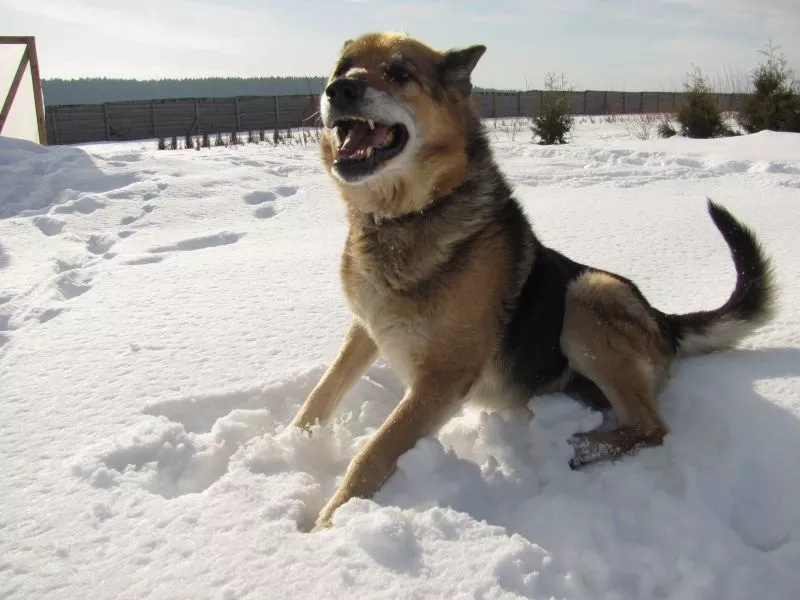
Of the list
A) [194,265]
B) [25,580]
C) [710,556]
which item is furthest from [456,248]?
[194,265]

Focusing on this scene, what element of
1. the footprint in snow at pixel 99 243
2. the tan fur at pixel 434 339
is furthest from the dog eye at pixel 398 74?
the footprint in snow at pixel 99 243

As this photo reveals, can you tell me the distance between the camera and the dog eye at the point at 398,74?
2.47 metres

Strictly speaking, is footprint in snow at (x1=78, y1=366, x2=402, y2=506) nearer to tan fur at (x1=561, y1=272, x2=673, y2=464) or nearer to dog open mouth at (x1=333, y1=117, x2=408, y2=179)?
tan fur at (x1=561, y1=272, x2=673, y2=464)

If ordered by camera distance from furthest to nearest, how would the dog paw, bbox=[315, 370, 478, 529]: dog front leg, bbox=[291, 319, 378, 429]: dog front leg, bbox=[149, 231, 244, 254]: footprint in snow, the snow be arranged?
bbox=[149, 231, 244, 254]: footprint in snow < bbox=[291, 319, 378, 429]: dog front leg < bbox=[315, 370, 478, 529]: dog front leg < the dog paw < the snow

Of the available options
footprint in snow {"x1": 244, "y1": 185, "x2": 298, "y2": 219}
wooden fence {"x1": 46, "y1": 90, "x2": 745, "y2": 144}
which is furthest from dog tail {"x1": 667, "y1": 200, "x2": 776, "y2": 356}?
wooden fence {"x1": 46, "y1": 90, "x2": 745, "y2": 144}

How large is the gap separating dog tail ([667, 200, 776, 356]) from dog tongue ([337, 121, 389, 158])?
1.64 metres

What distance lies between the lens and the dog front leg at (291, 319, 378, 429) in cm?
251

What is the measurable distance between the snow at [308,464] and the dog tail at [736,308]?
99 mm

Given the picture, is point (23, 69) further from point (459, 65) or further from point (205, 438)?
point (205, 438)

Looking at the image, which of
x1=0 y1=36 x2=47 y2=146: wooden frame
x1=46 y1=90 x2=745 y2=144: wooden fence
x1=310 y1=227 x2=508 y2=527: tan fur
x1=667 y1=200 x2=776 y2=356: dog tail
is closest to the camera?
x1=310 y1=227 x2=508 y2=527: tan fur

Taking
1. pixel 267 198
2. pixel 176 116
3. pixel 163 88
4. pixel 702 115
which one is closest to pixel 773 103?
pixel 702 115

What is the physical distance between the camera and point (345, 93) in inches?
91.7

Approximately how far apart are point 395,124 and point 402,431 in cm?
126

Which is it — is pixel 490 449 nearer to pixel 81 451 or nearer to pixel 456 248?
pixel 456 248
